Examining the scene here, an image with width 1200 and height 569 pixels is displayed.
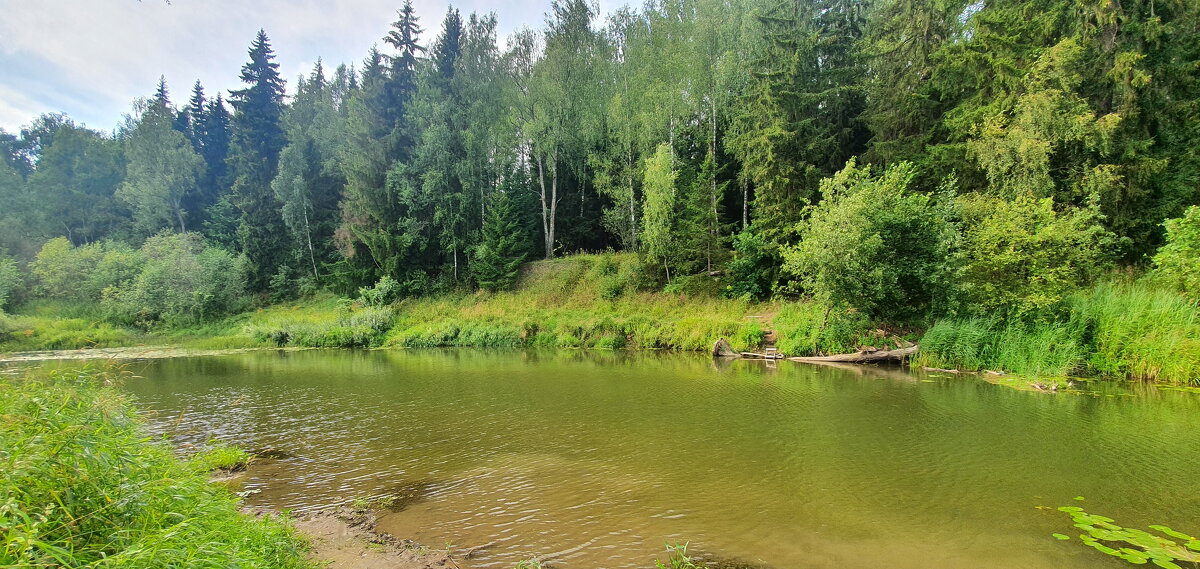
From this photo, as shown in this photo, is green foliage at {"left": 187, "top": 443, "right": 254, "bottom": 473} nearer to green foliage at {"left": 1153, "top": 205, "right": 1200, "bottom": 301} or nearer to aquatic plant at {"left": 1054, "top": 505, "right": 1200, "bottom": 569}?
aquatic plant at {"left": 1054, "top": 505, "right": 1200, "bottom": 569}

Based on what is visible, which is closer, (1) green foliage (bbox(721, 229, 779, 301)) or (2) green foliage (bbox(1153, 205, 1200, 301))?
(2) green foliage (bbox(1153, 205, 1200, 301))

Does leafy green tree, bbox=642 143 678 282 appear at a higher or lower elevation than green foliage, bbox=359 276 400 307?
higher

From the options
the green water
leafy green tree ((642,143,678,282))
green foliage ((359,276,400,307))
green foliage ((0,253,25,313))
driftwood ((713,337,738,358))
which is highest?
leafy green tree ((642,143,678,282))

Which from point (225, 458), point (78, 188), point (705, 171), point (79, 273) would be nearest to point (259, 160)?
point (79, 273)

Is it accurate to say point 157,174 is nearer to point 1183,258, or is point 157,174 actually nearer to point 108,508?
point 108,508

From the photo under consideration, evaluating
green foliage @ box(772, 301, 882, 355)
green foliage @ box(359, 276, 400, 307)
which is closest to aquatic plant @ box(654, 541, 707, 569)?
green foliage @ box(772, 301, 882, 355)

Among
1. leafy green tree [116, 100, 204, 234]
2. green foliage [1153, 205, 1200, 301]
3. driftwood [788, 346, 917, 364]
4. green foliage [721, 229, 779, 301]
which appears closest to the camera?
green foliage [1153, 205, 1200, 301]

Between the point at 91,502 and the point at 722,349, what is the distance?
18.9m

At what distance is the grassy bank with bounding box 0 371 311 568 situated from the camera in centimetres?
278

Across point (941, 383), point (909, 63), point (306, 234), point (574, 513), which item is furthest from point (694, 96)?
point (306, 234)

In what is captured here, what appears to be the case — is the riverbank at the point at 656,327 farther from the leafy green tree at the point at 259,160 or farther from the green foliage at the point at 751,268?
the leafy green tree at the point at 259,160

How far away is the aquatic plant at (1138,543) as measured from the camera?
4680 mm

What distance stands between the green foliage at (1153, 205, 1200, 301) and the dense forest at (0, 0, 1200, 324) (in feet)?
0.20

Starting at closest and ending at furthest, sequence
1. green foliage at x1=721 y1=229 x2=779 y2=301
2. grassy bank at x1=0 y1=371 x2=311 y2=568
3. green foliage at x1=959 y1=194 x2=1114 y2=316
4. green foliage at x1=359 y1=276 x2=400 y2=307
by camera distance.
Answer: grassy bank at x1=0 y1=371 x2=311 y2=568
green foliage at x1=959 y1=194 x2=1114 y2=316
green foliage at x1=721 y1=229 x2=779 y2=301
green foliage at x1=359 y1=276 x2=400 y2=307
